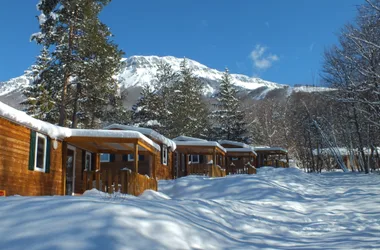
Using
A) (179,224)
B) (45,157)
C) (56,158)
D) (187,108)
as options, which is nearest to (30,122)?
(45,157)

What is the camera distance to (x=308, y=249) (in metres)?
5.43

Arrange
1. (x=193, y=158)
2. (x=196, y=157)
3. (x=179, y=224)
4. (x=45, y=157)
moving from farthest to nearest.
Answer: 1. (x=196, y=157)
2. (x=193, y=158)
3. (x=45, y=157)
4. (x=179, y=224)

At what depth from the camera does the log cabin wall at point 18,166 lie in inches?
386

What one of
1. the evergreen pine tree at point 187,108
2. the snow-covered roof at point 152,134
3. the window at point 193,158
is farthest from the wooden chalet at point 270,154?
the snow-covered roof at point 152,134

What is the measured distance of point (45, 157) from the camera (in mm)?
12031

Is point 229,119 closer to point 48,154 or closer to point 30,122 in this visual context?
point 48,154

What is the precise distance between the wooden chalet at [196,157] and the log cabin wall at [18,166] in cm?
1166

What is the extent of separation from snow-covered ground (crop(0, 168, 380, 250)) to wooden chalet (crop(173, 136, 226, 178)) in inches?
489

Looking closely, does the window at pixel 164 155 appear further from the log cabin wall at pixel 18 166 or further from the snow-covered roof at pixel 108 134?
the log cabin wall at pixel 18 166

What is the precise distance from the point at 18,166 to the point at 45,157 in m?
1.52

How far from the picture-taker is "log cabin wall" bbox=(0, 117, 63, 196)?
32.2ft

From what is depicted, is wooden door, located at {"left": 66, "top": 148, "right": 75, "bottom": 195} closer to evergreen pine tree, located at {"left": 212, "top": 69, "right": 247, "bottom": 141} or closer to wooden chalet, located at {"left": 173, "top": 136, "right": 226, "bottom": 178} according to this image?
wooden chalet, located at {"left": 173, "top": 136, "right": 226, "bottom": 178}

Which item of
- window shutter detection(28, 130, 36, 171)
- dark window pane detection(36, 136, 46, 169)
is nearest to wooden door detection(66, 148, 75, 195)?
dark window pane detection(36, 136, 46, 169)

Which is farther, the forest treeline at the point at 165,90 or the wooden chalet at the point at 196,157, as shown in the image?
the wooden chalet at the point at 196,157
